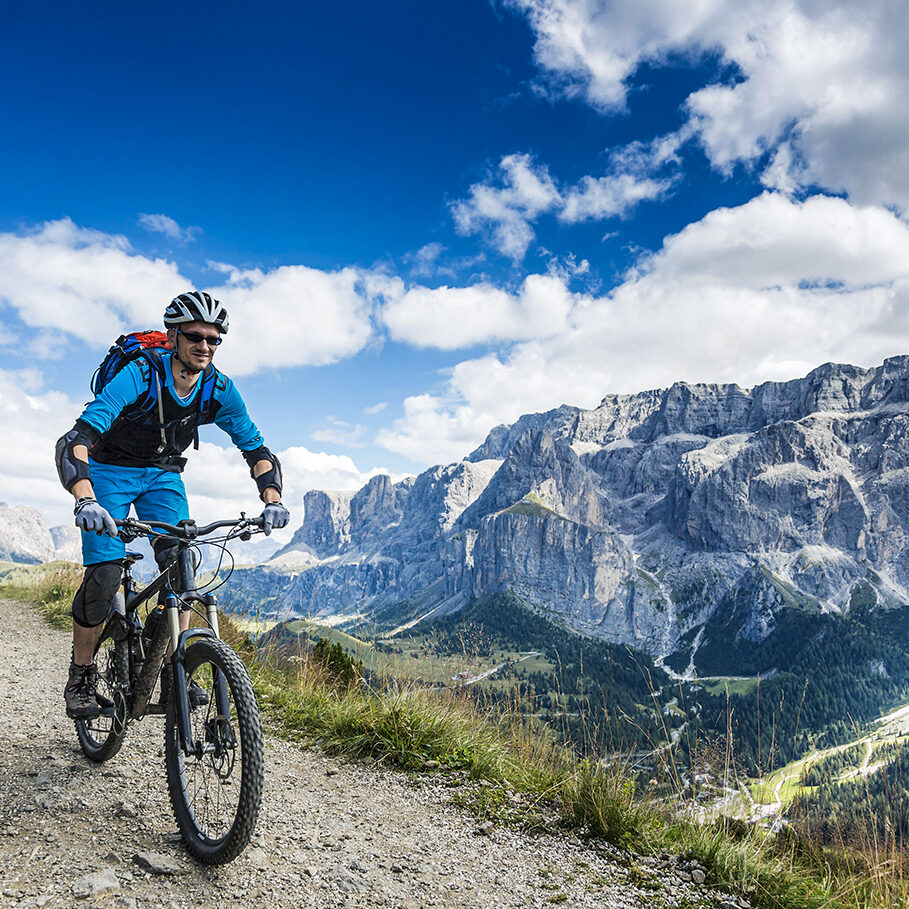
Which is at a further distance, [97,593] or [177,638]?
[97,593]

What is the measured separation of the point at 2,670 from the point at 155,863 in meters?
6.81

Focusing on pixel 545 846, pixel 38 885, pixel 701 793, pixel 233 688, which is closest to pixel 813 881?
pixel 701 793

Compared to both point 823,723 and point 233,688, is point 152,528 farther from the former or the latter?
point 823,723

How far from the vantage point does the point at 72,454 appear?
14.3 ft

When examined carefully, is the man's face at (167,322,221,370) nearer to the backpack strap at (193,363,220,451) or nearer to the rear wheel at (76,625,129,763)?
the backpack strap at (193,363,220,451)

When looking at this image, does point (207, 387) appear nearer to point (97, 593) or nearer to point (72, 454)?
point (72, 454)

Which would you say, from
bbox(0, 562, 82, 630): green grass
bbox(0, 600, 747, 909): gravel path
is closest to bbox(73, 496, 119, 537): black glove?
bbox(0, 600, 747, 909): gravel path

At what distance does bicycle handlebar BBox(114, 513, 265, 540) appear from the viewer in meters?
4.25

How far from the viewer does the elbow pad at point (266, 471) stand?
18.0 ft

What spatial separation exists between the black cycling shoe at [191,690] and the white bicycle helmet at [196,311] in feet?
8.96

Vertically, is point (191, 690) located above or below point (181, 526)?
below

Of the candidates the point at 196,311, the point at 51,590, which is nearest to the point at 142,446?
the point at 196,311

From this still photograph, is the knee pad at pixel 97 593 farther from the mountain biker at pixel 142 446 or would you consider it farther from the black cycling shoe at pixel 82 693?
the black cycling shoe at pixel 82 693

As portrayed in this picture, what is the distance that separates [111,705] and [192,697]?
4.33 feet
